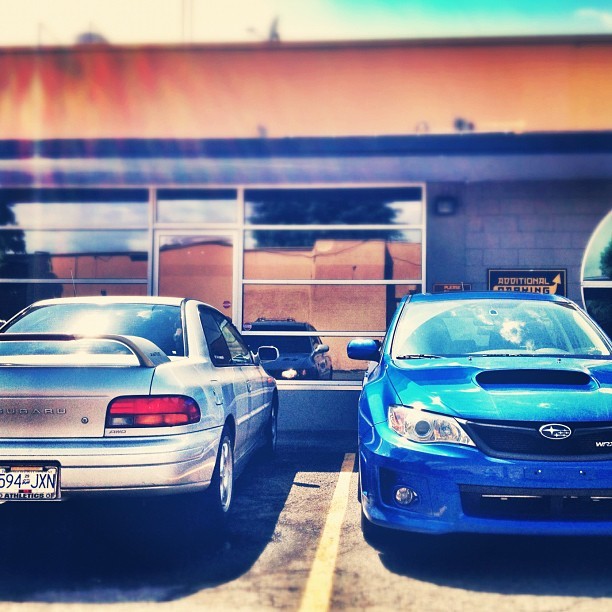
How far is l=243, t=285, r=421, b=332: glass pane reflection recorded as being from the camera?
33.1 feet

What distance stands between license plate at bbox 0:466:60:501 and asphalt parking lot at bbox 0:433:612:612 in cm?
41

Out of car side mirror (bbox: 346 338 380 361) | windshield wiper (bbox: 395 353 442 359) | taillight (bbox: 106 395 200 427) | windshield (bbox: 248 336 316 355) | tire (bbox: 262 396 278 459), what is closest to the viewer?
taillight (bbox: 106 395 200 427)

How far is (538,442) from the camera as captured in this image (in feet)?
12.1

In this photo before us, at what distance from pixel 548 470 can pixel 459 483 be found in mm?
441

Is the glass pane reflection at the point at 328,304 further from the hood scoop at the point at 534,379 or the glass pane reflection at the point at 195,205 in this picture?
the hood scoop at the point at 534,379

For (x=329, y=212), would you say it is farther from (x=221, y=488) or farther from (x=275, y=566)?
(x=275, y=566)

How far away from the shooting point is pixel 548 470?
361 cm

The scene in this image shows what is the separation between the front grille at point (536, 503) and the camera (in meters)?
3.60

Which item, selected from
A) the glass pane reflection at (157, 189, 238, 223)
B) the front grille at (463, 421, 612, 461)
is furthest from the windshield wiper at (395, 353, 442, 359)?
the glass pane reflection at (157, 189, 238, 223)

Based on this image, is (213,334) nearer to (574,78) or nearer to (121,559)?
(121,559)

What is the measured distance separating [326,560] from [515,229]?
22.2 ft

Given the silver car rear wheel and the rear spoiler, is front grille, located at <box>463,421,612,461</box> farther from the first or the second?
the rear spoiler

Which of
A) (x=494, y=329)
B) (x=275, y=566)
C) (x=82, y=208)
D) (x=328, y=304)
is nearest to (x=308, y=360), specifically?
(x=328, y=304)

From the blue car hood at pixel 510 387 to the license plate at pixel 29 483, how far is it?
1.90 metres
